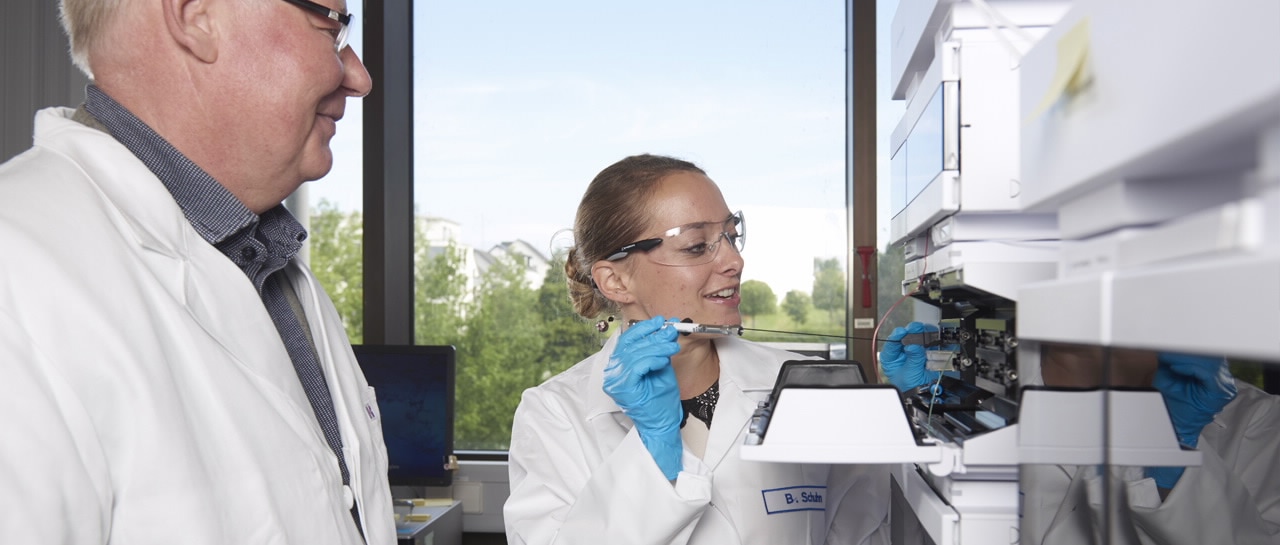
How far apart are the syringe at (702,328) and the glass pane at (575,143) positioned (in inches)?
49.7

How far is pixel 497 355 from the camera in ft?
9.54

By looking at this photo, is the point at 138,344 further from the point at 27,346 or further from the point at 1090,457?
the point at 1090,457


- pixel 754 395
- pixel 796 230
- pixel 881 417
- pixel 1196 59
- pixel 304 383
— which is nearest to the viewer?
pixel 1196 59

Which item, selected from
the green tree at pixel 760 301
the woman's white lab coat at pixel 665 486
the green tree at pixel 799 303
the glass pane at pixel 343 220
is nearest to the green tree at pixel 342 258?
the glass pane at pixel 343 220

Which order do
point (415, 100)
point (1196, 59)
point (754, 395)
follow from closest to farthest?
1. point (1196, 59)
2. point (754, 395)
3. point (415, 100)

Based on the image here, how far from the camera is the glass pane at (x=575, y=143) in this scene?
2770mm

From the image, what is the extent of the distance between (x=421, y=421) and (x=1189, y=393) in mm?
2091

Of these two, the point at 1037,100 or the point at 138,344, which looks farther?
the point at 138,344

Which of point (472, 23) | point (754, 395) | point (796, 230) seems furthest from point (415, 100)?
point (754, 395)

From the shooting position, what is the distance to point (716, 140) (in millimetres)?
2803

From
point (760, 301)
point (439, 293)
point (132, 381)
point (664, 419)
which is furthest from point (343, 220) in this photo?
point (132, 381)

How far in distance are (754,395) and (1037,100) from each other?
99cm

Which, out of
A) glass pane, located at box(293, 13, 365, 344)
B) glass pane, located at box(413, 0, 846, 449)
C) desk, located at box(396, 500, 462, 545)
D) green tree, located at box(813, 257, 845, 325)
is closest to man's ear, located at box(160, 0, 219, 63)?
desk, located at box(396, 500, 462, 545)

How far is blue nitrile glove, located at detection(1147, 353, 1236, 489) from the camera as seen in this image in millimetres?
483
